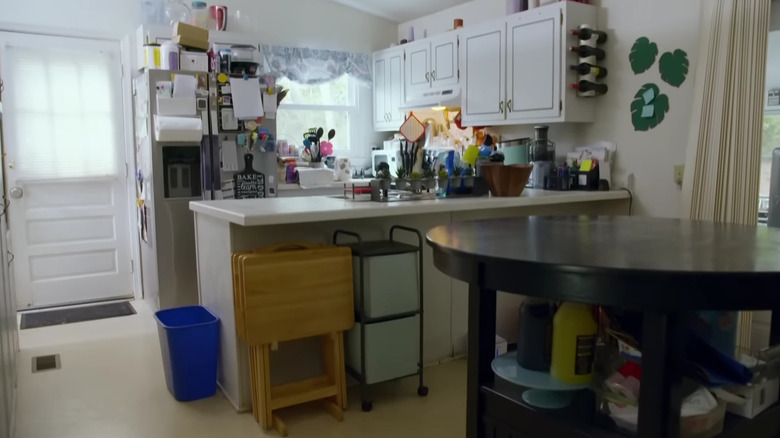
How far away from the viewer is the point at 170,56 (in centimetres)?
414

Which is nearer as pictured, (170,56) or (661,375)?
(661,375)

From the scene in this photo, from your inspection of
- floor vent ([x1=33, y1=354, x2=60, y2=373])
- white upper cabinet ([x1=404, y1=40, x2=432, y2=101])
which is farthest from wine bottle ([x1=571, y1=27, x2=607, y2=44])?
floor vent ([x1=33, y1=354, x2=60, y2=373])

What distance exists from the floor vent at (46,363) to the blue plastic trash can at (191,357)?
88cm

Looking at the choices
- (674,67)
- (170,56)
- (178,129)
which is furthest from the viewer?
(170,56)

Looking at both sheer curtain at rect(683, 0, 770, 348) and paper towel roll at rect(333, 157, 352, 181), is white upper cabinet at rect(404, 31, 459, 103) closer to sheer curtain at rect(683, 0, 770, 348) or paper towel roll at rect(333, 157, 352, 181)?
paper towel roll at rect(333, 157, 352, 181)

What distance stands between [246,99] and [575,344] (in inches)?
132

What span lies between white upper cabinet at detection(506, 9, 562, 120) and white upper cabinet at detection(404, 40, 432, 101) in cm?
98

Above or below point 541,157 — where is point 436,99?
above

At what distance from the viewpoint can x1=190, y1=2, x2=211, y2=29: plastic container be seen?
4562 mm

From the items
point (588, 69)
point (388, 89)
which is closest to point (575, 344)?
point (588, 69)

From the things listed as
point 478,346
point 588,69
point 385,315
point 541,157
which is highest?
point 588,69

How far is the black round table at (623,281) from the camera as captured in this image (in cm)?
119

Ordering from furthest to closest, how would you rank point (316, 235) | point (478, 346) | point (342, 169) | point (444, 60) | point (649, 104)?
point (342, 169) → point (444, 60) → point (649, 104) → point (316, 235) → point (478, 346)

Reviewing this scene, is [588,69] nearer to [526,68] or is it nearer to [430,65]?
[526,68]
